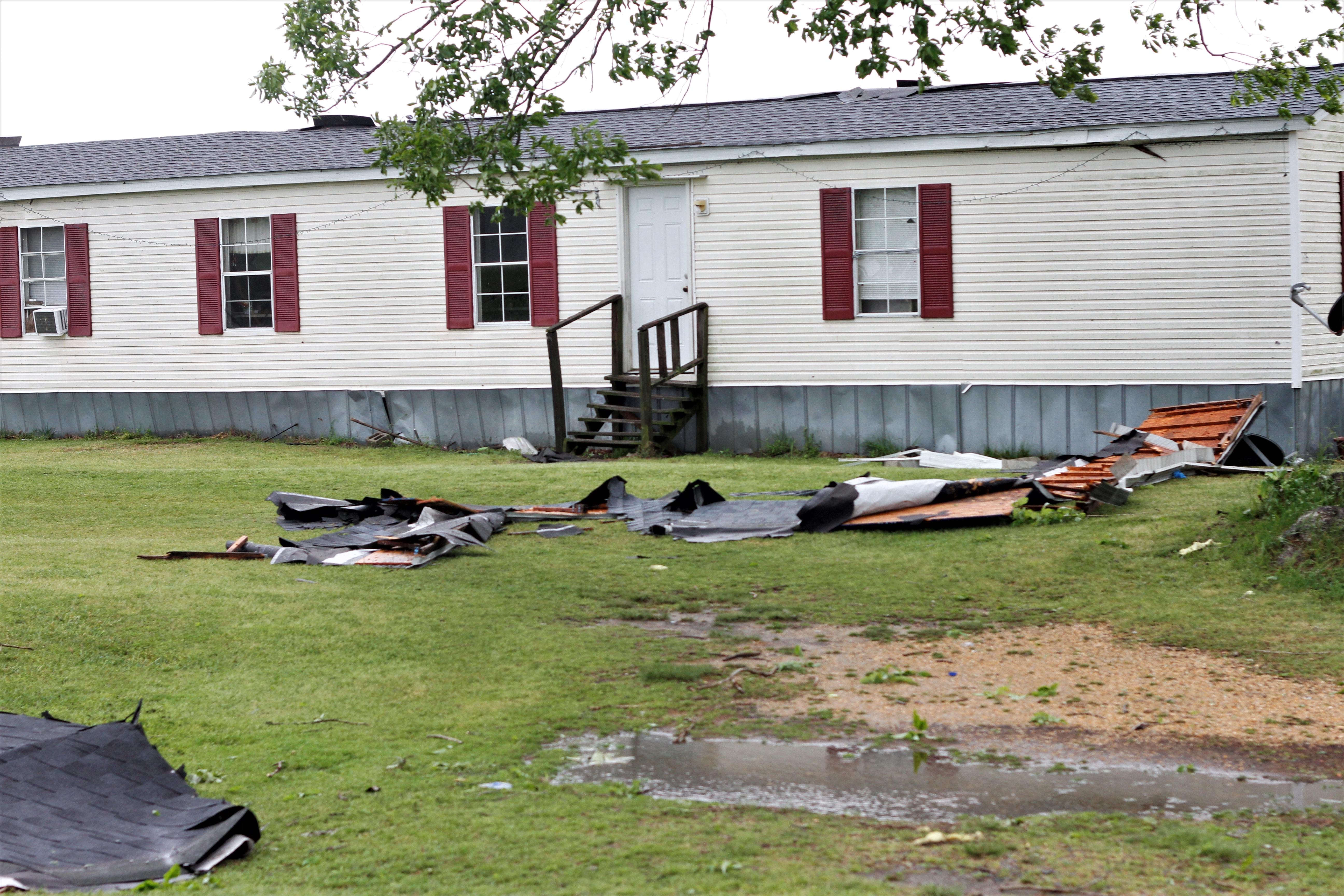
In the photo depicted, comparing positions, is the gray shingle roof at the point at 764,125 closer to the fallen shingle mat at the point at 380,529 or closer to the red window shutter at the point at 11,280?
the red window shutter at the point at 11,280

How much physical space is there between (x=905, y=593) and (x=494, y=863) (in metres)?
4.39

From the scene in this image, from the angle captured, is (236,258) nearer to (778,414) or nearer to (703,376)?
(703,376)

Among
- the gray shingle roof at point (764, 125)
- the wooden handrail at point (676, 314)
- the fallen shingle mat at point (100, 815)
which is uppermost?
the gray shingle roof at point (764, 125)

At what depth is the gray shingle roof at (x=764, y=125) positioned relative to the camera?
14.0 m

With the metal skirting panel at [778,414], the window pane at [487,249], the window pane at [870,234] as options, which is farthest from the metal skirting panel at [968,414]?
the window pane at [487,249]

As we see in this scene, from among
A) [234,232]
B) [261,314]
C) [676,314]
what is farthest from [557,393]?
[234,232]

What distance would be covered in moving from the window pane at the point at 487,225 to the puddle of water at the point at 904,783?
11.5 meters

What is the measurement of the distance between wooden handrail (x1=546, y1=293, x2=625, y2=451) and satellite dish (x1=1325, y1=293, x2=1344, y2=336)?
7.79 metres

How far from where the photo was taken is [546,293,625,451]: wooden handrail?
14.6 m

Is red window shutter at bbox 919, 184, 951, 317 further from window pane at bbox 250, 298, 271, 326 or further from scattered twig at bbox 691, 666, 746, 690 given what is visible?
scattered twig at bbox 691, 666, 746, 690

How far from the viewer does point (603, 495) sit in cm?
1084

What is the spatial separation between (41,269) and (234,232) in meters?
2.90

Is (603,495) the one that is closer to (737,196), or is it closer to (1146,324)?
(737,196)

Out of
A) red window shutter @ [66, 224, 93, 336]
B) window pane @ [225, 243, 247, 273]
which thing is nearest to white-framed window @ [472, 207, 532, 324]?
window pane @ [225, 243, 247, 273]
